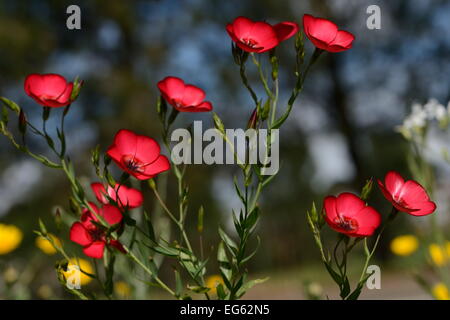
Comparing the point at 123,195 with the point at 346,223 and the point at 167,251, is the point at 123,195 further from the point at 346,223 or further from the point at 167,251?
the point at 346,223

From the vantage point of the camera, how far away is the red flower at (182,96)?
674 millimetres

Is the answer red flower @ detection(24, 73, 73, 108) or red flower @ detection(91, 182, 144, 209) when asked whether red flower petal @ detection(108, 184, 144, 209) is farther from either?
red flower @ detection(24, 73, 73, 108)

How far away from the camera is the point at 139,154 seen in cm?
64

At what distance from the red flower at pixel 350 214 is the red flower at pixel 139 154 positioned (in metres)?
0.20

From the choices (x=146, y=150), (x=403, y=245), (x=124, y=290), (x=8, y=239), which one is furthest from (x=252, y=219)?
(x=403, y=245)

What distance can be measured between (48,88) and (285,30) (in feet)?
0.98

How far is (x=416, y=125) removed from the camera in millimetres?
1229

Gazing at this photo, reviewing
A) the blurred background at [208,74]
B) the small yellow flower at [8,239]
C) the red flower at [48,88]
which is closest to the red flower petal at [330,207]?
the red flower at [48,88]

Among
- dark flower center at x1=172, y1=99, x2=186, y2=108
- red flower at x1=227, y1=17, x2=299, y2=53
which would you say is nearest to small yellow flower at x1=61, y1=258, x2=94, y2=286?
dark flower center at x1=172, y1=99, x2=186, y2=108

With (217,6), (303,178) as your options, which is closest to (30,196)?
(217,6)

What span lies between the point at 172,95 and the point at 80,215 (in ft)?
0.67

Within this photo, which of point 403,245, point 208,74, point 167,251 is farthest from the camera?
point 208,74

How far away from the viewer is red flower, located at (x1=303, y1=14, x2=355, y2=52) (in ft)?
2.12

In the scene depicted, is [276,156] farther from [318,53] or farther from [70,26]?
[70,26]
